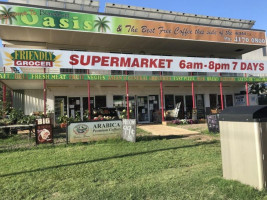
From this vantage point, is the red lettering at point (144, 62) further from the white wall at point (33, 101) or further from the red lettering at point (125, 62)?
the white wall at point (33, 101)

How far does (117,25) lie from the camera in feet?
50.2

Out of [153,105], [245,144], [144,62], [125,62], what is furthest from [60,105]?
[245,144]

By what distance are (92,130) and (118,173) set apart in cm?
372

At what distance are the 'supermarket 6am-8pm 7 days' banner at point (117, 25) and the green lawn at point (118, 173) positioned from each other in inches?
338

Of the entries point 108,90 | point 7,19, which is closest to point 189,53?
point 108,90

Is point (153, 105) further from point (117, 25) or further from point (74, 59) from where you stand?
point (74, 59)

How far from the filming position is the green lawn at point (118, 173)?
3.64 m

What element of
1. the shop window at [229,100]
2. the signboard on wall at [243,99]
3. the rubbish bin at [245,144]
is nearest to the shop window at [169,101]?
the shop window at [229,100]

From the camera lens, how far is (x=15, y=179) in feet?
15.0

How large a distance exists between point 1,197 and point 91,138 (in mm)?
4594

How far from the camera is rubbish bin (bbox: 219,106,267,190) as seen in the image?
346 cm

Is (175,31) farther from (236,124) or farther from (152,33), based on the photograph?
(236,124)

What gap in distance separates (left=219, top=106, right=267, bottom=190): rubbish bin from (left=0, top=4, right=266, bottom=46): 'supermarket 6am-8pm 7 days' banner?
40.5 feet

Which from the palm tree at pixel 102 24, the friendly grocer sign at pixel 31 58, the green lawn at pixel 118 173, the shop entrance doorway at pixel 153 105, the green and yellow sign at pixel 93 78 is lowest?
the green lawn at pixel 118 173
